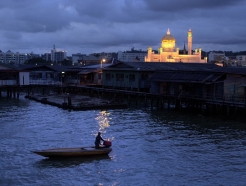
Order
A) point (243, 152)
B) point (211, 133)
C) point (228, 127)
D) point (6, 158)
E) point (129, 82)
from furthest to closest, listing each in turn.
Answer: point (129, 82)
point (228, 127)
point (211, 133)
point (243, 152)
point (6, 158)

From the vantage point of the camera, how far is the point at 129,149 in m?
30.5

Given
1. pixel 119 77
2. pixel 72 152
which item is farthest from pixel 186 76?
pixel 72 152

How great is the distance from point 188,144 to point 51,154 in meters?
11.3

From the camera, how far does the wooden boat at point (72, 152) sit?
2669 cm

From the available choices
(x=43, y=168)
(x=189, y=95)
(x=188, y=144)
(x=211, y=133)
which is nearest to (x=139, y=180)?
(x=43, y=168)

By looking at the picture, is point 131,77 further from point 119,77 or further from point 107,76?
point 107,76

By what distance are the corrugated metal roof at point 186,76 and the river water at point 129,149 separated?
6199 mm

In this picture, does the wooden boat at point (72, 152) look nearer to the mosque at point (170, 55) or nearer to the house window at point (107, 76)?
the house window at point (107, 76)

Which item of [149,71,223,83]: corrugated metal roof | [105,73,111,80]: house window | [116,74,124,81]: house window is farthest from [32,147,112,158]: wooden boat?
[105,73,111,80]: house window

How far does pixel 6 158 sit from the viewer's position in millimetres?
27547

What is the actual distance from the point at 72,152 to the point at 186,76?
104 ft

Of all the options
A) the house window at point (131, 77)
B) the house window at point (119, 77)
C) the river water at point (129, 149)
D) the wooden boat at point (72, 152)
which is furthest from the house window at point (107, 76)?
the wooden boat at point (72, 152)

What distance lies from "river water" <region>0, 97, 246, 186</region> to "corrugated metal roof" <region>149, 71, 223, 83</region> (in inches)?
244

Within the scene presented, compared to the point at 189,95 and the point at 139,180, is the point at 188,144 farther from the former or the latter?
the point at 189,95
